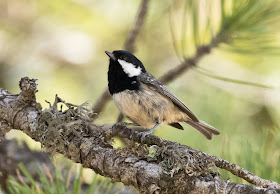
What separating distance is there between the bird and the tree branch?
1.61ft

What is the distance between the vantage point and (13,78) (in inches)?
106

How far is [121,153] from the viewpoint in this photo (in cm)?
137

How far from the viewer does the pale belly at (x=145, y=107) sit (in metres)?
2.07

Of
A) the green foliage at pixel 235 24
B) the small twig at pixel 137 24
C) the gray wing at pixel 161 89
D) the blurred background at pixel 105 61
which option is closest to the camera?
the green foliage at pixel 235 24

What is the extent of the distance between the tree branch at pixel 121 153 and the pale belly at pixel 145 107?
A: 1.53 feet

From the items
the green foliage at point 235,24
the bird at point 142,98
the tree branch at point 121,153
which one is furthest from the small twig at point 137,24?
Answer: the tree branch at point 121,153

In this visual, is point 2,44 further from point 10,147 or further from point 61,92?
point 10,147

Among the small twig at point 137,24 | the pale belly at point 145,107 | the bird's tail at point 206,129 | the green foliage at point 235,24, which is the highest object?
the small twig at point 137,24

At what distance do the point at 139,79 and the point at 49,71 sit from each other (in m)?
1.05

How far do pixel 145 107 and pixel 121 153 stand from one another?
75 cm

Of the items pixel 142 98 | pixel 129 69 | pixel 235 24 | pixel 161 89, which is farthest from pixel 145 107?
A: pixel 235 24

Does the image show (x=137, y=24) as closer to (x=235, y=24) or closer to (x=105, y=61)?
(x=235, y=24)

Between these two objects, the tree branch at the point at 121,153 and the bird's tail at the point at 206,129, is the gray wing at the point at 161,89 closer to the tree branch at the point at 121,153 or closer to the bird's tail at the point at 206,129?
the bird's tail at the point at 206,129

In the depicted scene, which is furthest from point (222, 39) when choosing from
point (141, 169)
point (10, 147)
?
point (10, 147)
